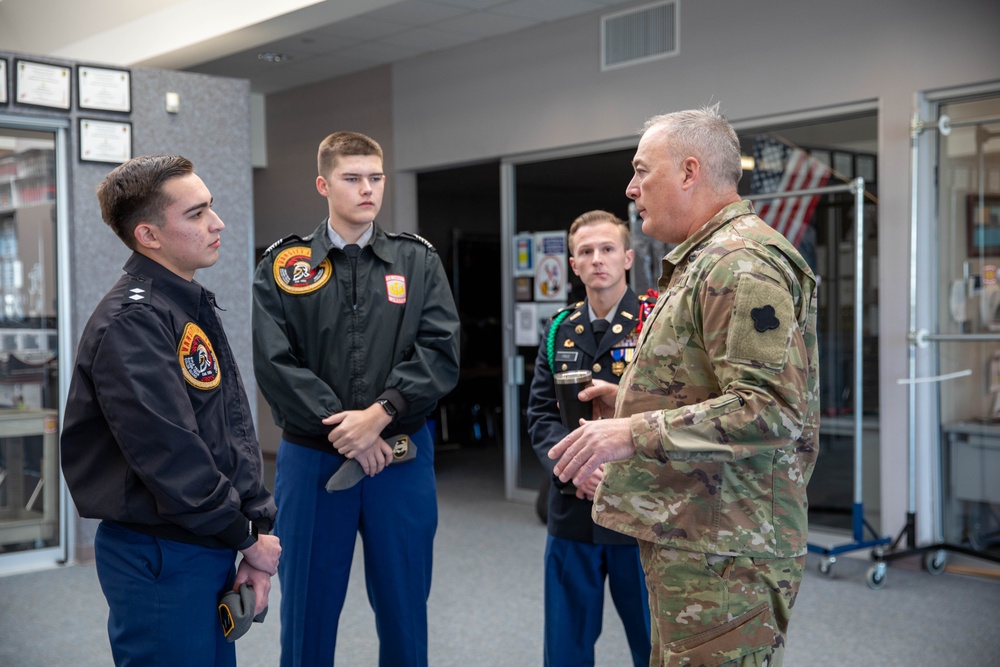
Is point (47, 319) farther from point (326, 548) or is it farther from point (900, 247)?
point (900, 247)

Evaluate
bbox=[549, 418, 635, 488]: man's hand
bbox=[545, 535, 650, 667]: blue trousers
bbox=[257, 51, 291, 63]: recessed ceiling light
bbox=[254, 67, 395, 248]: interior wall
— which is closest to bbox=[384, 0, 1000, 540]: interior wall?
bbox=[254, 67, 395, 248]: interior wall

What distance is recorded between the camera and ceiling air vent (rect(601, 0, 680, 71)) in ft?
16.1

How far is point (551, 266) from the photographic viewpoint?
5.64m

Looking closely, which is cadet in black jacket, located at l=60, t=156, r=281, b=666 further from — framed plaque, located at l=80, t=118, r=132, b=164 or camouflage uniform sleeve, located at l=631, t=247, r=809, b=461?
framed plaque, located at l=80, t=118, r=132, b=164

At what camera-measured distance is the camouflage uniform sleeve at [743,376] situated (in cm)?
139

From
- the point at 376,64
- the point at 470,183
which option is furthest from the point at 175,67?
the point at 470,183

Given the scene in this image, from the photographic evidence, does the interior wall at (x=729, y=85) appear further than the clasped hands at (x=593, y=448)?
Yes

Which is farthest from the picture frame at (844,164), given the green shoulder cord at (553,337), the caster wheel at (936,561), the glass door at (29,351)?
the glass door at (29,351)

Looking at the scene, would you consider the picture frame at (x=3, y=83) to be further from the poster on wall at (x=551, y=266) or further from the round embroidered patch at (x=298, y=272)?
the poster on wall at (x=551, y=266)

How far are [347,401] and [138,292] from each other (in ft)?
2.57

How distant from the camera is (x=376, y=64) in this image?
6.43m

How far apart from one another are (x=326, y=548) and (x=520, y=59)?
398cm

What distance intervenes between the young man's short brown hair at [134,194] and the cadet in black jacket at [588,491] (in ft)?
3.40

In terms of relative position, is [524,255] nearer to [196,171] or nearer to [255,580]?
[196,171]
